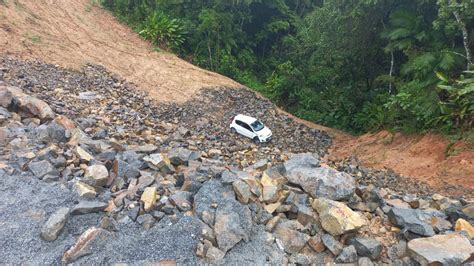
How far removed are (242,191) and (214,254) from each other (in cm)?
114

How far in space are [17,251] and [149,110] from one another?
29.2 feet

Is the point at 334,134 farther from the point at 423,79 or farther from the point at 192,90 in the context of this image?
the point at 192,90

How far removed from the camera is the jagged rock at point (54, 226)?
471 cm

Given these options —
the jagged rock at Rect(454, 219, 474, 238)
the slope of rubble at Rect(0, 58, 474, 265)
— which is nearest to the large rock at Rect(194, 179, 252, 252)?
the slope of rubble at Rect(0, 58, 474, 265)

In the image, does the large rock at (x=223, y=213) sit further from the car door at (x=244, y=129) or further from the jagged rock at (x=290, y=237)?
the car door at (x=244, y=129)

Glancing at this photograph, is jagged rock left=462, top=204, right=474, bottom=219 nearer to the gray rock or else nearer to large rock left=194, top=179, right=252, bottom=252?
the gray rock

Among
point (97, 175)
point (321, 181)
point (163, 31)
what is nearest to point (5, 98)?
point (97, 175)

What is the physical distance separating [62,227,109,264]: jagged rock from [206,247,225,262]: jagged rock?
57.1 inches

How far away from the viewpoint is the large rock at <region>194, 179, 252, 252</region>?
4884 mm

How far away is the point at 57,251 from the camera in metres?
4.58

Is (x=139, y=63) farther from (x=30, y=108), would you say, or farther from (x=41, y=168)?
(x=41, y=168)

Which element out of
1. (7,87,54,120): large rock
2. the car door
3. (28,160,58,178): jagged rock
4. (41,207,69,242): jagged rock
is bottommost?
the car door

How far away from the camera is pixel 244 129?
13.0 meters

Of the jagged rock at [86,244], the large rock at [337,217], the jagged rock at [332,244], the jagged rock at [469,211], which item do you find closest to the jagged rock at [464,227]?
the jagged rock at [469,211]
